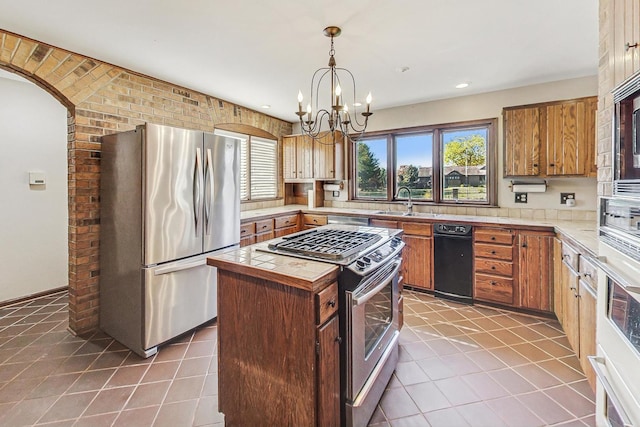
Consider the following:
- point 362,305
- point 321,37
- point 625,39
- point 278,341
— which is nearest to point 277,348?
point 278,341

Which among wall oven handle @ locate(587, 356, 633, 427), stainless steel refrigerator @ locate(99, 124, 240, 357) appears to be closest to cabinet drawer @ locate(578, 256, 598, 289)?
wall oven handle @ locate(587, 356, 633, 427)

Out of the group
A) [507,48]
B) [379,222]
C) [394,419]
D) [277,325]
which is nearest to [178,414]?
[277,325]

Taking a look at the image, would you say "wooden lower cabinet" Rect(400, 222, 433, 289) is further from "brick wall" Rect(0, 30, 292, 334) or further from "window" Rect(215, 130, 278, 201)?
"brick wall" Rect(0, 30, 292, 334)

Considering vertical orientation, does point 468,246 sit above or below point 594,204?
below

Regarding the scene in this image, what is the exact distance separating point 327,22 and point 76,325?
11.0 ft

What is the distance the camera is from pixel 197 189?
2.66 meters

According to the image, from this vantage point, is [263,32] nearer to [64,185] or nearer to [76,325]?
[76,325]

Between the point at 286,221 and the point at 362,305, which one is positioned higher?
the point at 286,221

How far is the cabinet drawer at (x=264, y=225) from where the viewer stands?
3.95 meters

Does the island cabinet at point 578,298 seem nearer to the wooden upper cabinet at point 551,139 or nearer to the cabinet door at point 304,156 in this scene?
the wooden upper cabinet at point 551,139

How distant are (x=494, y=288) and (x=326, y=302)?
2692mm

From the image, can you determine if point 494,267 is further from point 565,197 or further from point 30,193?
point 30,193

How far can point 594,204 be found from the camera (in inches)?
129

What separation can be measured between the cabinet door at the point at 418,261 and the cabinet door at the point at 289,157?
2.34m
